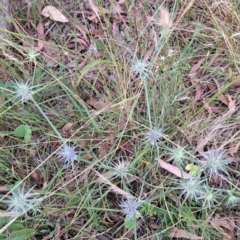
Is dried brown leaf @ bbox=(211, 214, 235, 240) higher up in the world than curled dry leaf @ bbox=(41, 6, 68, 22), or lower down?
lower down

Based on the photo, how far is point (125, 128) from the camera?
4.48 feet

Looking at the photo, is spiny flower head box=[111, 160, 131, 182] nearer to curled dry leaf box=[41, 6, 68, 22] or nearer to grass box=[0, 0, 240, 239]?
grass box=[0, 0, 240, 239]

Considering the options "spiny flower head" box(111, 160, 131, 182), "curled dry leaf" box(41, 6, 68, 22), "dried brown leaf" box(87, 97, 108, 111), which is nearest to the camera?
"spiny flower head" box(111, 160, 131, 182)

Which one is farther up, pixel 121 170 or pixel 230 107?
pixel 230 107

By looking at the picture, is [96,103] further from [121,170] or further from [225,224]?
[225,224]

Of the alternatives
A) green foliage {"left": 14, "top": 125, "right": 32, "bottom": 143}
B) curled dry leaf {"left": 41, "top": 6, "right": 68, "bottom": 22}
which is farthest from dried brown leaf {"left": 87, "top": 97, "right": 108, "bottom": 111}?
curled dry leaf {"left": 41, "top": 6, "right": 68, "bottom": 22}

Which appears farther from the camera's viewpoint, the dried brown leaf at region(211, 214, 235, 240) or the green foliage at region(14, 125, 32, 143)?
the green foliage at region(14, 125, 32, 143)

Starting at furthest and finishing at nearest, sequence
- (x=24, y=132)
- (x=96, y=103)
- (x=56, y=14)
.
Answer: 1. (x=56, y=14)
2. (x=96, y=103)
3. (x=24, y=132)

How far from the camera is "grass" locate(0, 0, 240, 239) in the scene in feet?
4.30

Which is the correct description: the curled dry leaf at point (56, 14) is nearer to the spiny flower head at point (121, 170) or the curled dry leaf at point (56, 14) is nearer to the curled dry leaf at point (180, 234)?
the spiny flower head at point (121, 170)

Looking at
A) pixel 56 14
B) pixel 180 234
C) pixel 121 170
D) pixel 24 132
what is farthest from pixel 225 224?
pixel 56 14

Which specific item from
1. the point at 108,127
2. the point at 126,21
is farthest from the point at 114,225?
the point at 126,21

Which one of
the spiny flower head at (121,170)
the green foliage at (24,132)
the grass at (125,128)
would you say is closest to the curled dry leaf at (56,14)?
the grass at (125,128)

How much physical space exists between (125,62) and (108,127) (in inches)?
11.8
